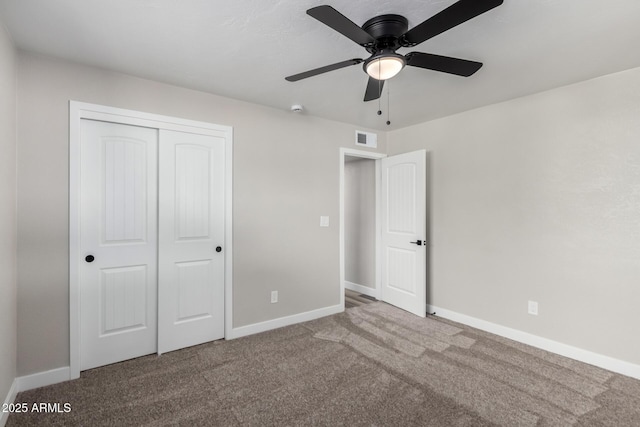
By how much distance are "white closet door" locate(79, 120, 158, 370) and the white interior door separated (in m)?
2.82

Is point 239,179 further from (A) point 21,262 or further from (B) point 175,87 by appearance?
(A) point 21,262

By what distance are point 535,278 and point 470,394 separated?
1.46 m

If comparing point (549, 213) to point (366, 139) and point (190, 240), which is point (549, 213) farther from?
point (190, 240)

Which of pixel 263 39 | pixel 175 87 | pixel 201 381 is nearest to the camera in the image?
pixel 263 39

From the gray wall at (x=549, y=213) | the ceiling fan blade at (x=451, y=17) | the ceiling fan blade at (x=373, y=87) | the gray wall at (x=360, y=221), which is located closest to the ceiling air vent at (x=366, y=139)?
the gray wall at (x=360, y=221)

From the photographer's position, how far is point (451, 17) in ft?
4.71

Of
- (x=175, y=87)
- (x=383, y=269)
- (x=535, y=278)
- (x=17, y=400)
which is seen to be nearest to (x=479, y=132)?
(x=535, y=278)

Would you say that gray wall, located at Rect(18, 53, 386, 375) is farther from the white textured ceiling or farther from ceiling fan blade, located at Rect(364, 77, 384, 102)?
ceiling fan blade, located at Rect(364, 77, 384, 102)

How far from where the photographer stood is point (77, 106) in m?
2.40

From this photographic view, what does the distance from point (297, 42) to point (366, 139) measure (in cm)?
226

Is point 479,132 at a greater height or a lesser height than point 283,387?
greater

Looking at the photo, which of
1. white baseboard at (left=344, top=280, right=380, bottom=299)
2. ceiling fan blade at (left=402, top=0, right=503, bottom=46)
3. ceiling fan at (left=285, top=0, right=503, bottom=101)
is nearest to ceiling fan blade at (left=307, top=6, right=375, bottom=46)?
ceiling fan at (left=285, top=0, right=503, bottom=101)

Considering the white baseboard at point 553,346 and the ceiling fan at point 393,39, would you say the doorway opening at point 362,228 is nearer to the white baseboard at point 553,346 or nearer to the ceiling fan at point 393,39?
the white baseboard at point 553,346

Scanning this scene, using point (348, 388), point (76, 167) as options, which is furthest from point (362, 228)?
point (76, 167)
